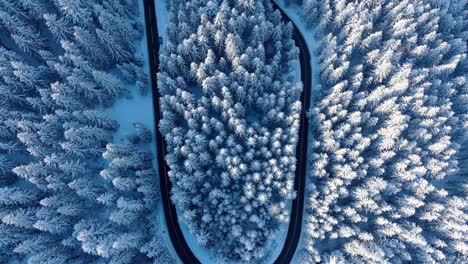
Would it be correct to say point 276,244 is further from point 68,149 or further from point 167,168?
point 68,149

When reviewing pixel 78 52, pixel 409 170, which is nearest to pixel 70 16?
pixel 78 52

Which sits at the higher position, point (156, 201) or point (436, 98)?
point (436, 98)

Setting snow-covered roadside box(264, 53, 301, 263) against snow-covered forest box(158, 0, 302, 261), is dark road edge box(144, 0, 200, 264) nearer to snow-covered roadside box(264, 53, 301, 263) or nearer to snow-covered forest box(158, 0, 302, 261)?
snow-covered forest box(158, 0, 302, 261)

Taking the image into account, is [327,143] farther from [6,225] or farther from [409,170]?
[6,225]

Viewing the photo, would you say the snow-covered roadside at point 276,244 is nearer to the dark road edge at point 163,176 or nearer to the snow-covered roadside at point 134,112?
the dark road edge at point 163,176

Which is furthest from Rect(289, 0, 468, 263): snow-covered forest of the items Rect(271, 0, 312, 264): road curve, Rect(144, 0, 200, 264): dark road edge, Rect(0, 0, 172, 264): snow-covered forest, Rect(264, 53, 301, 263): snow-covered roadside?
Rect(0, 0, 172, 264): snow-covered forest
